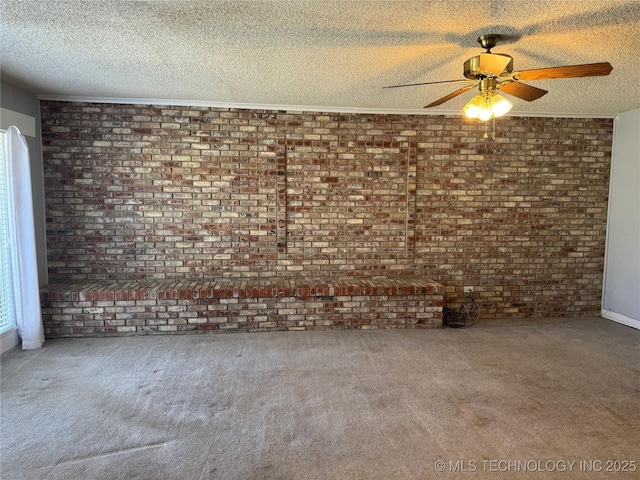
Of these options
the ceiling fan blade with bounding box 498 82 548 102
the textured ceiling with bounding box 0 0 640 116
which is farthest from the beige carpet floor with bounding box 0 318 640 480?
the textured ceiling with bounding box 0 0 640 116

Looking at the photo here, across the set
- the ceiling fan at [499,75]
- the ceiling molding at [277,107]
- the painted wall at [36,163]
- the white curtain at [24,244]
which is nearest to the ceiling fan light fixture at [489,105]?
the ceiling fan at [499,75]

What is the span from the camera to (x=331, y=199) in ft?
16.2

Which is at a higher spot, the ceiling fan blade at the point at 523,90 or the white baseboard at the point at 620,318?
the ceiling fan blade at the point at 523,90

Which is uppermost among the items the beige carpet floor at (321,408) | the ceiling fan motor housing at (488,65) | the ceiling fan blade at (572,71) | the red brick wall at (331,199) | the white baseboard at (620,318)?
the ceiling fan motor housing at (488,65)

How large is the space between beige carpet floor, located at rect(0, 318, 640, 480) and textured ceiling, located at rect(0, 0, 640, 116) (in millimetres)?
2624

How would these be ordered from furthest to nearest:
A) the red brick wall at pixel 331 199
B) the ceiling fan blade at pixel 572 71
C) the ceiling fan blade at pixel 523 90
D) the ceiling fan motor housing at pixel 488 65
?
the red brick wall at pixel 331 199 → the ceiling fan blade at pixel 523 90 → the ceiling fan motor housing at pixel 488 65 → the ceiling fan blade at pixel 572 71

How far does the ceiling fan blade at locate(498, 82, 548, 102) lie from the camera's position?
2.69m

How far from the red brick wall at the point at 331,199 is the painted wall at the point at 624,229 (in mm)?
130

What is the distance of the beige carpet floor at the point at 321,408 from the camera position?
2305mm

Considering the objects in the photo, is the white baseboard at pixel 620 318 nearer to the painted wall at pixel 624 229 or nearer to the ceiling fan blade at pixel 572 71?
the painted wall at pixel 624 229

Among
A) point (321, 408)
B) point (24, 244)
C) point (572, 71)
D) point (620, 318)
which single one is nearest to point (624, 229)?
point (620, 318)

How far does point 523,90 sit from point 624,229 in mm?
3453

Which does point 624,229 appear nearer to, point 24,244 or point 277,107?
point 277,107

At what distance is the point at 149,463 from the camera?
2301 mm
